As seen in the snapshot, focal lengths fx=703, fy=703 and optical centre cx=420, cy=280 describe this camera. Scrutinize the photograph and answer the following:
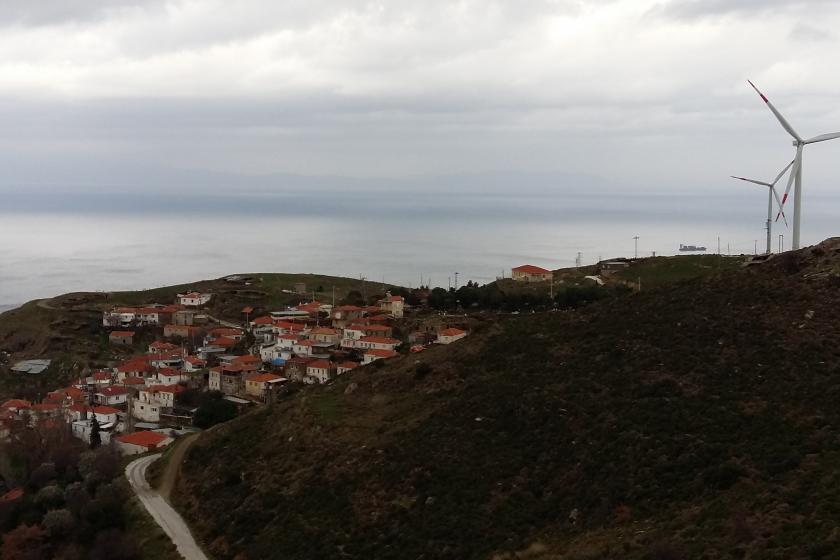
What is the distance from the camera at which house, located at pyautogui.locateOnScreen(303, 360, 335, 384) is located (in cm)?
5844

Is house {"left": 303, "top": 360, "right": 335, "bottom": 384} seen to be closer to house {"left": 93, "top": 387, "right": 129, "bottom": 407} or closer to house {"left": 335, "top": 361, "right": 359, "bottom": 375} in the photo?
house {"left": 335, "top": 361, "right": 359, "bottom": 375}

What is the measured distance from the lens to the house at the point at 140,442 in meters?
43.8

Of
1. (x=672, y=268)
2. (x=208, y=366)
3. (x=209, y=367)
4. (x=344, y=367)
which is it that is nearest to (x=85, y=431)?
(x=209, y=367)

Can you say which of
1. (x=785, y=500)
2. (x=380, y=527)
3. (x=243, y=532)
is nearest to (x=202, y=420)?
(x=243, y=532)

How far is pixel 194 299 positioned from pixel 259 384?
41.2 m

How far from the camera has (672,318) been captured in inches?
1227

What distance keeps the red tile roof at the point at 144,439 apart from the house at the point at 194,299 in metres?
50.0

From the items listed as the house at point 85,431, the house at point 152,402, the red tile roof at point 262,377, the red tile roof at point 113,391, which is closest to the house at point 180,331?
the red tile roof at point 113,391

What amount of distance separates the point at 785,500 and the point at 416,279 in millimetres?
144247

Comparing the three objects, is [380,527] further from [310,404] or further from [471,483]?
[310,404]

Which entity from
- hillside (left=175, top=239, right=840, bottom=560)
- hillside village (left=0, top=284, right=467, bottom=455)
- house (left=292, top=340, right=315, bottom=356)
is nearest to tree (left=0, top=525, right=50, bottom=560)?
hillside (left=175, top=239, right=840, bottom=560)

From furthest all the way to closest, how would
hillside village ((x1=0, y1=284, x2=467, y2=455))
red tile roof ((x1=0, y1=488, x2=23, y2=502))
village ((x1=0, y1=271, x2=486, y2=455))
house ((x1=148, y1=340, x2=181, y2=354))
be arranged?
house ((x1=148, y1=340, x2=181, y2=354)) < hillside village ((x1=0, y1=284, x2=467, y2=455)) < village ((x1=0, y1=271, x2=486, y2=455)) < red tile roof ((x1=0, y1=488, x2=23, y2=502))

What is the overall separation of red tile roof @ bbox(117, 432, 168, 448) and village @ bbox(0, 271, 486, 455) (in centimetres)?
6

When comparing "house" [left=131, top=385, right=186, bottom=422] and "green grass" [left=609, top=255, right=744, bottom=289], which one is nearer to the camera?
"house" [left=131, top=385, right=186, bottom=422]
